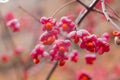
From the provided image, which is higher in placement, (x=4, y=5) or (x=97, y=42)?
(x=4, y=5)

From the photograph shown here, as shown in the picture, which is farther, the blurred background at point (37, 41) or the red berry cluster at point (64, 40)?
the blurred background at point (37, 41)

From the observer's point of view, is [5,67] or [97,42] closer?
[97,42]

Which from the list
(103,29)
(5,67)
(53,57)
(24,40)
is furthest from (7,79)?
(53,57)

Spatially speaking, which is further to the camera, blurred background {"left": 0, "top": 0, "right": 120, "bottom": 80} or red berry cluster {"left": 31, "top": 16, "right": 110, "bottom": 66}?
blurred background {"left": 0, "top": 0, "right": 120, "bottom": 80}

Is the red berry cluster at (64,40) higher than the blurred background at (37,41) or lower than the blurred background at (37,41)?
lower

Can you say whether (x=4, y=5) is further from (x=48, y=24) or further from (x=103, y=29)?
(x=48, y=24)

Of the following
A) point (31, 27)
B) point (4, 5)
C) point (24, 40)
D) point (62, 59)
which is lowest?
point (62, 59)

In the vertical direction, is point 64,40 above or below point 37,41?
below

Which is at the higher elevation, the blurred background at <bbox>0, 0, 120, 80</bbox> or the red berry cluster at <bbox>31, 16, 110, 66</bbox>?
the blurred background at <bbox>0, 0, 120, 80</bbox>

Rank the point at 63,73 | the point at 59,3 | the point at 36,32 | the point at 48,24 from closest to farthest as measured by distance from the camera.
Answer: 1. the point at 48,24
2. the point at 36,32
3. the point at 63,73
4. the point at 59,3

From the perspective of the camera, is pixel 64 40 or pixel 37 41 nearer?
pixel 64 40

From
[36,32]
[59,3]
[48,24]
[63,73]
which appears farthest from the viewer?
[59,3]
